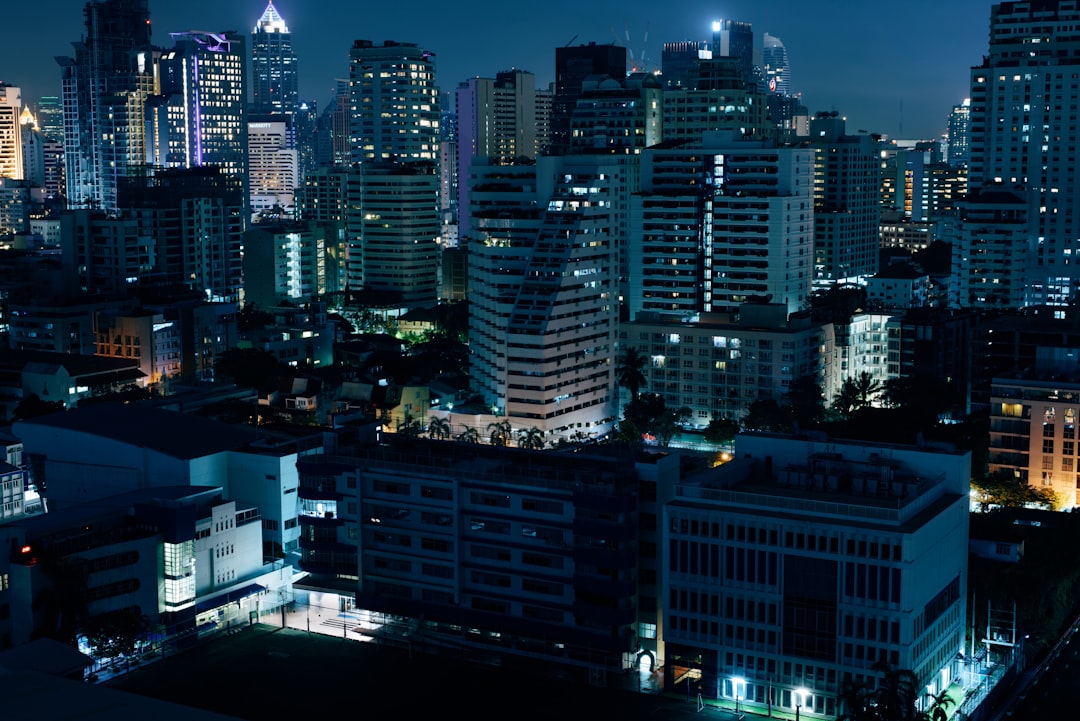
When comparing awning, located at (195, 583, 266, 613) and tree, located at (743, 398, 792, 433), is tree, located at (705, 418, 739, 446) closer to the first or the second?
tree, located at (743, 398, 792, 433)

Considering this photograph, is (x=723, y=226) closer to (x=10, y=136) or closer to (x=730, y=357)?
(x=730, y=357)

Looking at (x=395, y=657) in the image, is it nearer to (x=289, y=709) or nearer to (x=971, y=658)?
(x=289, y=709)

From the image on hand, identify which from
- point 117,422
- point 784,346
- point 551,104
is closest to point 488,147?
point 551,104

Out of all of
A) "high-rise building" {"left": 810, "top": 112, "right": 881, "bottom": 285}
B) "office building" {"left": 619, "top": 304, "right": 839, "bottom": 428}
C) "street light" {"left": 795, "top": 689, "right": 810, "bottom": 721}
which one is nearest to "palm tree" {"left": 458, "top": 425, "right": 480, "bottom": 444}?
"office building" {"left": 619, "top": 304, "right": 839, "bottom": 428}

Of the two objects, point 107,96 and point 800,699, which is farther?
point 107,96

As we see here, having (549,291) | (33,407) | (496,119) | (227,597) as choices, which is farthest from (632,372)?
Answer: (496,119)

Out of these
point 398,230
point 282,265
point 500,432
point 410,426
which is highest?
point 398,230
